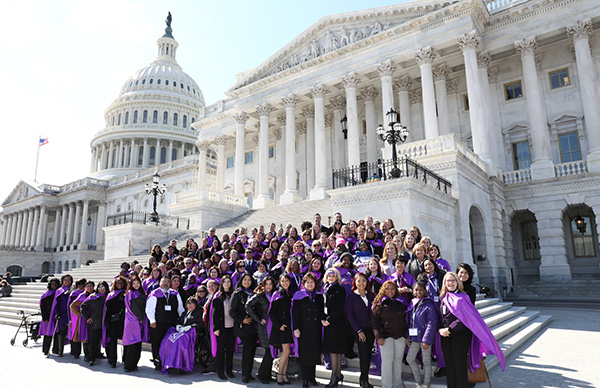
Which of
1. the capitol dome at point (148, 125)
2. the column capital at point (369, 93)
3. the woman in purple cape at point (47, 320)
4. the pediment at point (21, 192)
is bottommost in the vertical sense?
the woman in purple cape at point (47, 320)

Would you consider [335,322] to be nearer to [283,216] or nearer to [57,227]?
[283,216]

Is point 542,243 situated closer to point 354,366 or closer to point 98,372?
point 354,366

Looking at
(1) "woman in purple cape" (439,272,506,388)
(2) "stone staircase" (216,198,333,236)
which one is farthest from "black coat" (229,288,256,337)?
(2) "stone staircase" (216,198,333,236)

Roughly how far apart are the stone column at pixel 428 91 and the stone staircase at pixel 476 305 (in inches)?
364

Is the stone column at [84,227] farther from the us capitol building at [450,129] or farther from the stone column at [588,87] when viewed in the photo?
the stone column at [588,87]

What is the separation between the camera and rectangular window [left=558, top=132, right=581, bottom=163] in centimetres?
2581

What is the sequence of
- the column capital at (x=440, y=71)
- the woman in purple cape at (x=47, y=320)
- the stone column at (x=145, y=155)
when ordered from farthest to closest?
the stone column at (x=145, y=155) < the column capital at (x=440, y=71) < the woman in purple cape at (x=47, y=320)

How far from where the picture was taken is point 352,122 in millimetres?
28734

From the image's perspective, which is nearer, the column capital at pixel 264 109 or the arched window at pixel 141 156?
the column capital at pixel 264 109

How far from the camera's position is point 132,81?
320 feet

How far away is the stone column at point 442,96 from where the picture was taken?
92.7 ft

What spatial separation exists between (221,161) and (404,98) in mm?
18530

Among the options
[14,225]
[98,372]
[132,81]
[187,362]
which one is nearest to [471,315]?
[187,362]

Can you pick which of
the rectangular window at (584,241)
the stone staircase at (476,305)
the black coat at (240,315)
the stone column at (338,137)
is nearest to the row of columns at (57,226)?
the stone column at (338,137)
